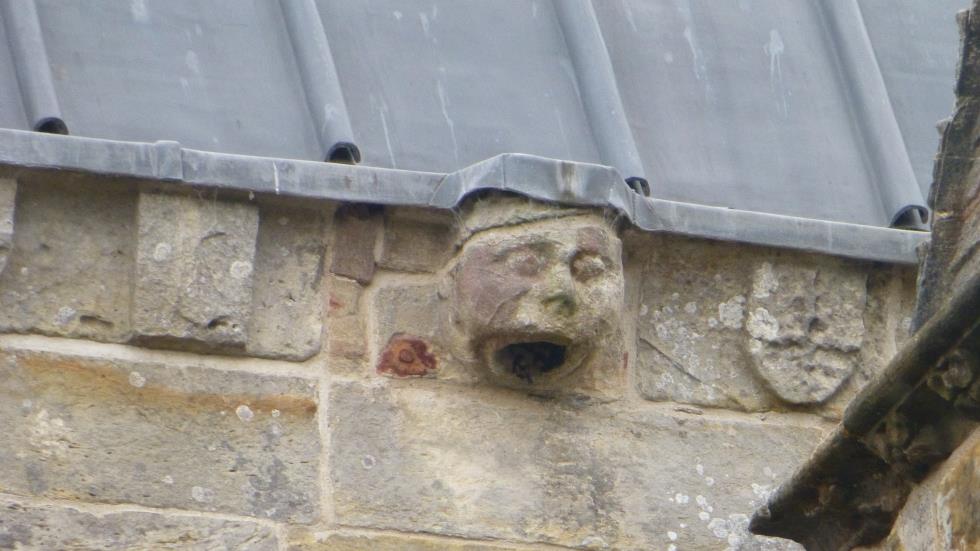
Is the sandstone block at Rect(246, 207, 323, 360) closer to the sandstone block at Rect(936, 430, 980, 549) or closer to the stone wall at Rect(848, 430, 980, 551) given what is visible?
the stone wall at Rect(848, 430, 980, 551)

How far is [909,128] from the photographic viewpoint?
16.4ft

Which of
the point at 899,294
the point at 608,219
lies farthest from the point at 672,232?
the point at 899,294

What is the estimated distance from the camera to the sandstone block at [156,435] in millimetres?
3988

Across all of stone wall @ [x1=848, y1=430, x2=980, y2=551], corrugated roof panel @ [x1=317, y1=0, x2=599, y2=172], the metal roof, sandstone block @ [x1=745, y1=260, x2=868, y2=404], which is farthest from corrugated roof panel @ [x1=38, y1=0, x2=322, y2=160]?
stone wall @ [x1=848, y1=430, x2=980, y2=551]

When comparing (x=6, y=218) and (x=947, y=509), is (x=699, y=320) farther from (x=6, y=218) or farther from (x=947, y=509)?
(x=947, y=509)

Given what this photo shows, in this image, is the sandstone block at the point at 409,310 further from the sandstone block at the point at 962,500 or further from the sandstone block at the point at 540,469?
the sandstone block at the point at 962,500

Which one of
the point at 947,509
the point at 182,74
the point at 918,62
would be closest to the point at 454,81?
the point at 182,74

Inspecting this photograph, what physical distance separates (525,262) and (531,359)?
227 mm

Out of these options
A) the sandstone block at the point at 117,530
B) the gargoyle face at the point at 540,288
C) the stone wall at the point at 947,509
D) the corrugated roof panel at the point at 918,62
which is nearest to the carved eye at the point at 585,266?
the gargoyle face at the point at 540,288

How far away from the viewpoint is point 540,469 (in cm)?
423

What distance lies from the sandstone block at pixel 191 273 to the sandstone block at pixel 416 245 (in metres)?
0.29

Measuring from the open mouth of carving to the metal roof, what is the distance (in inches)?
16.3

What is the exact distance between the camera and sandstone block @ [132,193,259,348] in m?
4.09

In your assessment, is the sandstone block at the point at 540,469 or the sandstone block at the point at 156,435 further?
the sandstone block at the point at 540,469
